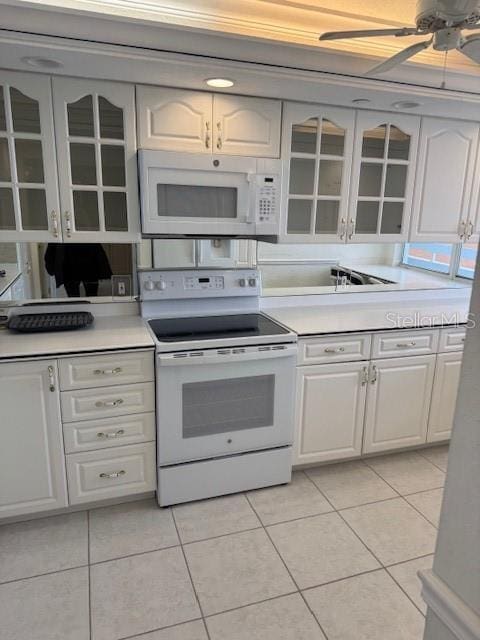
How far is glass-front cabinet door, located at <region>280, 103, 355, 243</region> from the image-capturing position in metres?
2.53

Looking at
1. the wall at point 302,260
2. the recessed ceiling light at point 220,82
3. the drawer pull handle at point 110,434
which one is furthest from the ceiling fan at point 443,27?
the drawer pull handle at point 110,434

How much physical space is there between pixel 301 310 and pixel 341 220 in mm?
632

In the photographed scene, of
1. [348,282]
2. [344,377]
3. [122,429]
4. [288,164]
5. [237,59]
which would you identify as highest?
[237,59]

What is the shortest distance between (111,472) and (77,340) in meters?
0.69

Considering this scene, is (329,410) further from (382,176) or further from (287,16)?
(287,16)

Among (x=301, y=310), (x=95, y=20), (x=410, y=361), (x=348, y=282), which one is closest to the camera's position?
(x=95, y=20)

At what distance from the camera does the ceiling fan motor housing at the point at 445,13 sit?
1.47 m

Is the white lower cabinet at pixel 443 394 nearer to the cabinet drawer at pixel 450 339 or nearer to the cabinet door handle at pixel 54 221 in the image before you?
the cabinet drawer at pixel 450 339

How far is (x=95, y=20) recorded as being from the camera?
1.75 meters

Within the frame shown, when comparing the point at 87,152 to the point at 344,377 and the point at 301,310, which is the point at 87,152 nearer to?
the point at 301,310

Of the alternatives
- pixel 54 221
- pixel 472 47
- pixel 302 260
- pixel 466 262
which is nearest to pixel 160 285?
pixel 54 221

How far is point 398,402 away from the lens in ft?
9.02

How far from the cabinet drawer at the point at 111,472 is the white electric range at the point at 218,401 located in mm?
81

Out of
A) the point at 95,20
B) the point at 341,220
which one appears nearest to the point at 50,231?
the point at 95,20
